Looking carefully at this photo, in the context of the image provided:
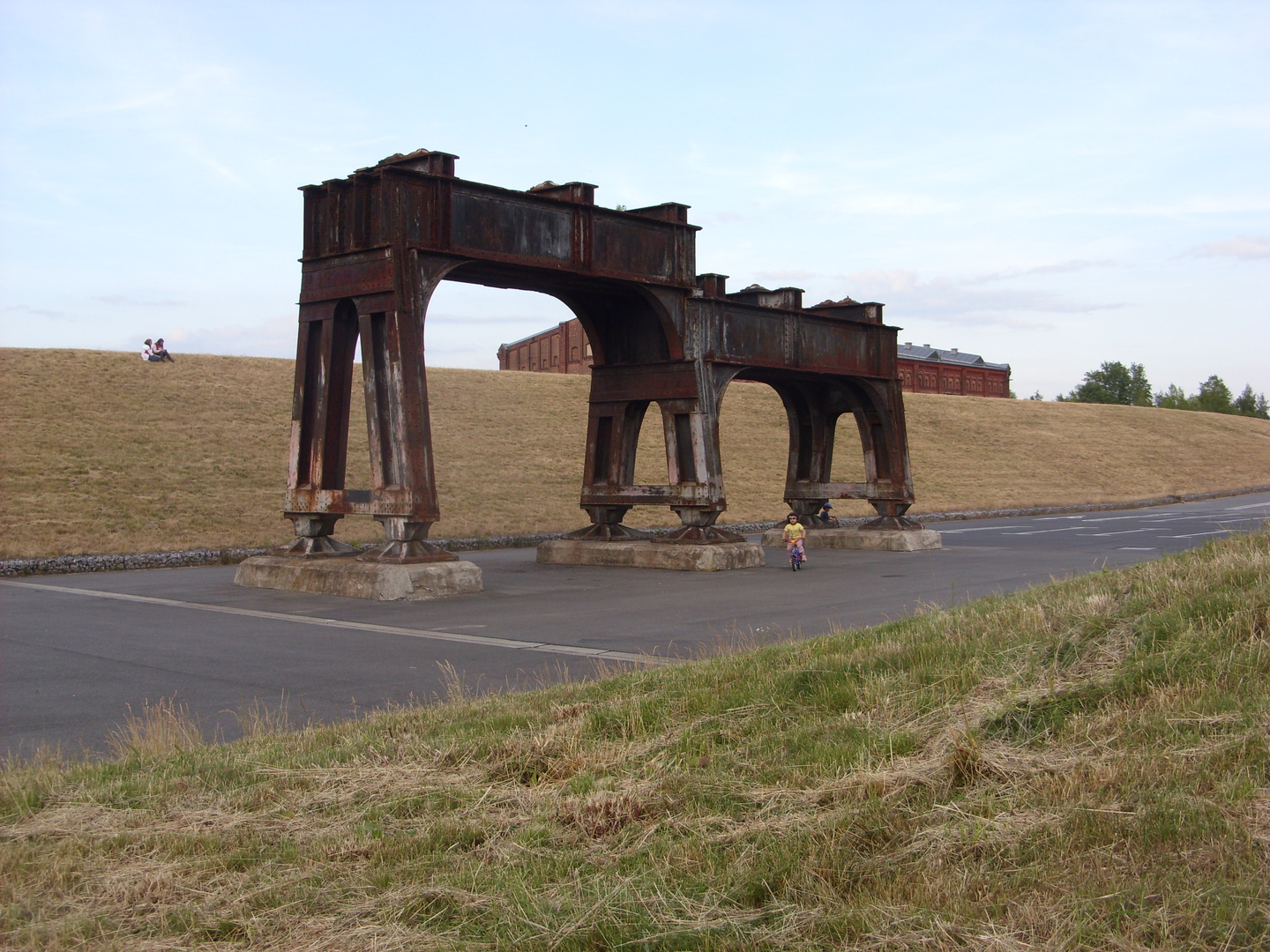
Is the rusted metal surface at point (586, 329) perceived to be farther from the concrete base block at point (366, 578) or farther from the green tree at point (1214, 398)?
the green tree at point (1214, 398)

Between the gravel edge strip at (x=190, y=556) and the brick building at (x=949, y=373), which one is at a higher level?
the brick building at (x=949, y=373)

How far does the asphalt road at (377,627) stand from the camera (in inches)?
392

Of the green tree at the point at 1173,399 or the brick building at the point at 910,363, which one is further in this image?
the green tree at the point at 1173,399

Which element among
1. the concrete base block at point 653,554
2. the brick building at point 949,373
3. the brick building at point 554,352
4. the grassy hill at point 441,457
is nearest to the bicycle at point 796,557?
the concrete base block at point 653,554

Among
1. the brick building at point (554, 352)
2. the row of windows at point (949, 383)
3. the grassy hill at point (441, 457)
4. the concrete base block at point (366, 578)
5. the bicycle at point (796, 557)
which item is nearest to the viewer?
the concrete base block at point (366, 578)

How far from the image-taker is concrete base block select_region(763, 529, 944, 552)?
27859mm

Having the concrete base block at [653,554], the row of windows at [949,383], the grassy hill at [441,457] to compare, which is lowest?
the concrete base block at [653,554]

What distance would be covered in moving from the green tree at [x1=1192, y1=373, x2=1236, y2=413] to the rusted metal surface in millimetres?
144674

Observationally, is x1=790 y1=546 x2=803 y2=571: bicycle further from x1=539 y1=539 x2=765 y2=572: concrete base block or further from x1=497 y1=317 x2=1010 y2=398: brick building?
x1=497 y1=317 x2=1010 y2=398: brick building

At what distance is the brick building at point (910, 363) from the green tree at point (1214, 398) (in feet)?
238

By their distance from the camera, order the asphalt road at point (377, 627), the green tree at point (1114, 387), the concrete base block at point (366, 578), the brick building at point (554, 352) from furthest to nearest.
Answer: the green tree at point (1114, 387) < the brick building at point (554, 352) < the concrete base block at point (366, 578) < the asphalt road at point (377, 627)

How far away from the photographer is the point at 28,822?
18.7ft

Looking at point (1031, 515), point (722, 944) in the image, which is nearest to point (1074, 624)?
point (722, 944)

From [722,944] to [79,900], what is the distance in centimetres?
276
